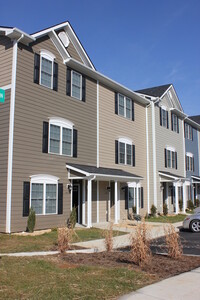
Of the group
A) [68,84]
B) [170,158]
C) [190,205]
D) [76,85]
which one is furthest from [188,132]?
[68,84]

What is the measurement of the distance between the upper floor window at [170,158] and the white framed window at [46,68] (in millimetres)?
13782

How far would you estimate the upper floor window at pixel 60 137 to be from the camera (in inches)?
614

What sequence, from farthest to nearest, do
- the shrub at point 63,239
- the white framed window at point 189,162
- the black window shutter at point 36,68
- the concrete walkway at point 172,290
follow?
the white framed window at point 189,162 < the black window shutter at point 36,68 < the shrub at point 63,239 < the concrete walkway at point 172,290

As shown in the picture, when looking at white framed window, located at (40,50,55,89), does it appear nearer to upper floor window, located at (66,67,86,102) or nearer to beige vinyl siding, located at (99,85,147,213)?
upper floor window, located at (66,67,86,102)

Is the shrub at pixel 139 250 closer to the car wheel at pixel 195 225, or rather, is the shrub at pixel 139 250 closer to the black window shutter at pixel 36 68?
the car wheel at pixel 195 225

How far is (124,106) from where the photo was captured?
2266 cm

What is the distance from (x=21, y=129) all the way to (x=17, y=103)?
3.76ft

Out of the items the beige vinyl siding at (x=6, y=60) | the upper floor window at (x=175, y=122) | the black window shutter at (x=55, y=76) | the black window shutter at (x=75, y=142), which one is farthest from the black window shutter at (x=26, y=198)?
the upper floor window at (x=175, y=122)

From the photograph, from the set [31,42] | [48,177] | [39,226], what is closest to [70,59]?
[31,42]

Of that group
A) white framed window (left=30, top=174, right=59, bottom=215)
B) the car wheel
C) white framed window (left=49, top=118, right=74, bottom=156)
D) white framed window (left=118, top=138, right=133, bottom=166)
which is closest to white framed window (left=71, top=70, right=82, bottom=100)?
white framed window (left=49, top=118, right=74, bottom=156)

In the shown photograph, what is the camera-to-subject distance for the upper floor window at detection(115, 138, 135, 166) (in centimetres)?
2120

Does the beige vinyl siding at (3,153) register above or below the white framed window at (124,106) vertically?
below

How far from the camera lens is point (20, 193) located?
1388 centimetres

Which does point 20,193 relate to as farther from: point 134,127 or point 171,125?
point 171,125
